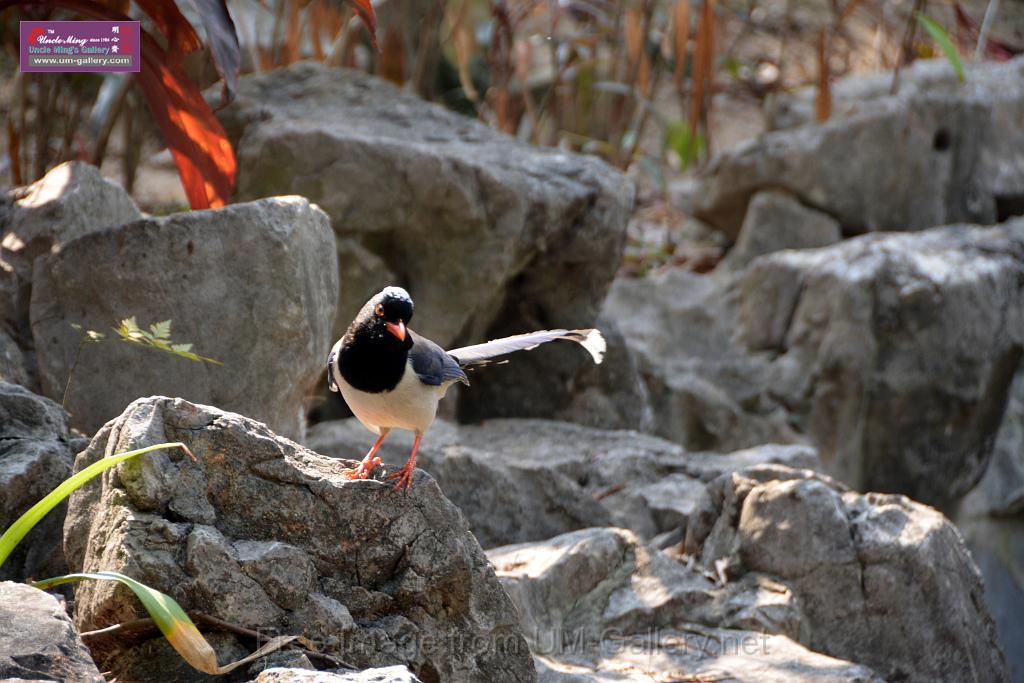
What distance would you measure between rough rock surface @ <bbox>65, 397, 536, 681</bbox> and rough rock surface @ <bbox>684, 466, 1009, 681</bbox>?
145 cm

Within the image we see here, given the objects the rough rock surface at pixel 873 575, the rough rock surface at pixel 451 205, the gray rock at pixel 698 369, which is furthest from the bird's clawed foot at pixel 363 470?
the gray rock at pixel 698 369

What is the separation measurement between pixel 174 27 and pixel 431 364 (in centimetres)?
204

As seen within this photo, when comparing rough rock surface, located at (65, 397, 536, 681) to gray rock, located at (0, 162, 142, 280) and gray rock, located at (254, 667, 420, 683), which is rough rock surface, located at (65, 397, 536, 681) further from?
gray rock, located at (0, 162, 142, 280)

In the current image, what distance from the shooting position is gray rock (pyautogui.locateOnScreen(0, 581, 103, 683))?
213 centimetres

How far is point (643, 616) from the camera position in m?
3.73

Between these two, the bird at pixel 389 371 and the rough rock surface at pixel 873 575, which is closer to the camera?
the bird at pixel 389 371

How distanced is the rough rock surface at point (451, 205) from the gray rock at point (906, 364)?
1.47 meters

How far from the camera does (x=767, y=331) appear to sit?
691 cm

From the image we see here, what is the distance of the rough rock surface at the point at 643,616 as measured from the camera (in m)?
3.40

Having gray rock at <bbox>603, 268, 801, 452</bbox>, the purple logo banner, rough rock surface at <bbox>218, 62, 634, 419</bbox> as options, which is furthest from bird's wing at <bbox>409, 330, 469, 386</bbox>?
gray rock at <bbox>603, 268, 801, 452</bbox>

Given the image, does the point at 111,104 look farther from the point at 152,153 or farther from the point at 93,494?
the point at 93,494

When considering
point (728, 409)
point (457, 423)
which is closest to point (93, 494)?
point (457, 423)

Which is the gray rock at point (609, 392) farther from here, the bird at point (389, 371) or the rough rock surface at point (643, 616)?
the bird at point (389, 371)

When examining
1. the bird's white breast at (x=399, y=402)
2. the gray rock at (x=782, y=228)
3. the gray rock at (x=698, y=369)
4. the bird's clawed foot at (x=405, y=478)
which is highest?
the bird's white breast at (x=399, y=402)
